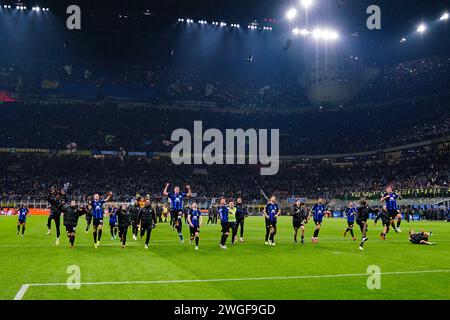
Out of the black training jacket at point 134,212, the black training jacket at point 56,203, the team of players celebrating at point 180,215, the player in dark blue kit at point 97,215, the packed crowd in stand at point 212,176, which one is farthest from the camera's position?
the packed crowd in stand at point 212,176

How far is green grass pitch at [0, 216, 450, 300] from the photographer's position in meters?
10.0

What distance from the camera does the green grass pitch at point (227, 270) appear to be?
10.0 m

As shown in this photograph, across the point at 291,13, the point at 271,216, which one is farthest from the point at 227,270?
the point at 291,13

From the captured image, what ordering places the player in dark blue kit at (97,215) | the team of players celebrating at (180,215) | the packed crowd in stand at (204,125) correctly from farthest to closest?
the packed crowd in stand at (204,125) → the player in dark blue kit at (97,215) → the team of players celebrating at (180,215)

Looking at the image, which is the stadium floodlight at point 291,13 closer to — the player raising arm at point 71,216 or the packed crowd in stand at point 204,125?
the packed crowd in stand at point 204,125

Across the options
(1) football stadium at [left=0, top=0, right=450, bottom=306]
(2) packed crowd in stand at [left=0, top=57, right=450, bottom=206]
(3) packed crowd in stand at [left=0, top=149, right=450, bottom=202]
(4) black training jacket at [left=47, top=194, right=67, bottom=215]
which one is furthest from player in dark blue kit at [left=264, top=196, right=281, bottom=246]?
(2) packed crowd in stand at [left=0, top=57, right=450, bottom=206]

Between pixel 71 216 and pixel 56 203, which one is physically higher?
pixel 56 203

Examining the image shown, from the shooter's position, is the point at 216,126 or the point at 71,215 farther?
the point at 216,126

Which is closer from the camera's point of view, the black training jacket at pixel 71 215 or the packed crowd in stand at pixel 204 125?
the black training jacket at pixel 71 215

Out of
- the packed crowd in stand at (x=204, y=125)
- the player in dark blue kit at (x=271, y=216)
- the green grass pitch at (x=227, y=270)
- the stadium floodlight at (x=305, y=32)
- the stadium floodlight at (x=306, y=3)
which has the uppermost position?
the stadium floodlight at (x=305, y=32)

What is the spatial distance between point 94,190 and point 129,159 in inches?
534

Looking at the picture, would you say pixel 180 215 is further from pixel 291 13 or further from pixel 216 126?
pixel 216 126

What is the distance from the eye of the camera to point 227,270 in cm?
1355

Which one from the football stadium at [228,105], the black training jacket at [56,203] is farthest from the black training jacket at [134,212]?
the football stadium at [228,105]
